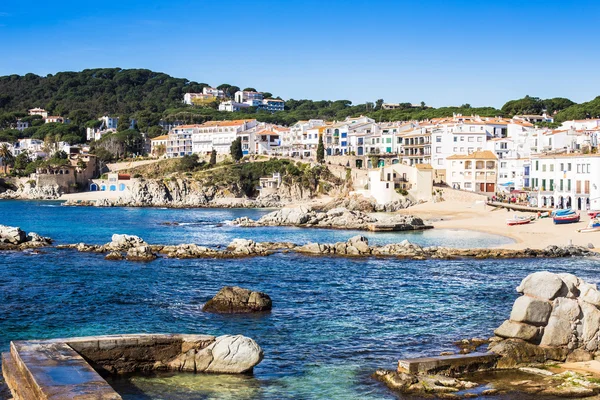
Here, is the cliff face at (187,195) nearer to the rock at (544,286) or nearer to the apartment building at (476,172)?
the apartment building at (476,172)

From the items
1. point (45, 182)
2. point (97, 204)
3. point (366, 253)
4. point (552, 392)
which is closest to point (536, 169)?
point (366, 253)

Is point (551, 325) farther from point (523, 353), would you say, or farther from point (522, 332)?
point (523, 353)

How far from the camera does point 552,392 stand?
592 inches

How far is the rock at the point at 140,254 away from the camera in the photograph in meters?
37.4

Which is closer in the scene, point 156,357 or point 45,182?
point 156,357

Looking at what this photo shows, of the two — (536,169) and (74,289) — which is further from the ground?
(536,169)

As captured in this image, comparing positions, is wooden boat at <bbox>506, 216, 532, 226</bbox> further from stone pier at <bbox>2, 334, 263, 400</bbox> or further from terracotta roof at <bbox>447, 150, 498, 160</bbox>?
stone pier at <bbox>2, 334, 263, 400</bbox>

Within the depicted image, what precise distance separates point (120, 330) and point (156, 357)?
14.5 ft

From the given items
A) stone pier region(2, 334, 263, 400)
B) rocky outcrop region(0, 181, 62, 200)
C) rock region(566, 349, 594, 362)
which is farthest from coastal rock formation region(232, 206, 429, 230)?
rocky outcrop region(0, 181, 62, 200)

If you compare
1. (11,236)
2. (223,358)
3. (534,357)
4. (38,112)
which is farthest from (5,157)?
(534,357)

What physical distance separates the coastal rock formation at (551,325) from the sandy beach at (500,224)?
25.2 metres

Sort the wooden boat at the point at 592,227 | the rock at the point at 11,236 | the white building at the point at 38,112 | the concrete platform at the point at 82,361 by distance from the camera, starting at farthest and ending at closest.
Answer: the white building at the point at 38,112
the wooden boat at the point at 592,227
the rock at the point at 11,236
the concrete platform at the point at 82,361

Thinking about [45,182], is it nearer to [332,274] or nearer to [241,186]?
[241,186]

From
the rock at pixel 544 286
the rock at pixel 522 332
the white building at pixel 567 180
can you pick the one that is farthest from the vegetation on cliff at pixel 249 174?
the rock at pixel 522 332
